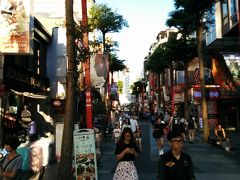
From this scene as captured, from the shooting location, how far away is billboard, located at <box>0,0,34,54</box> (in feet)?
41.8

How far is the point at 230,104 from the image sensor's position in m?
37.4

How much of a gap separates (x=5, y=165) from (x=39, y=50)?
50.3 ft

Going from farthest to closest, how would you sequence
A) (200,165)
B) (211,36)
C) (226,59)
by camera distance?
1. (226,59)
2. (211,36)
3. (200,165)

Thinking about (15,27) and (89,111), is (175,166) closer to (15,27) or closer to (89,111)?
(89,111)

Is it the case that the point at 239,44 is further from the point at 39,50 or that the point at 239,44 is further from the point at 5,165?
the point at 5,165

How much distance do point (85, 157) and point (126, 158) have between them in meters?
1.66

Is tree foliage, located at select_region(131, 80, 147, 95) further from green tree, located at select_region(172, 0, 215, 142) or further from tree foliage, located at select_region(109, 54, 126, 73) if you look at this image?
green tree, located at select_region(172, 0, 215, 142)

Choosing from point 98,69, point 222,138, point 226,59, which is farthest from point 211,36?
point 98,69

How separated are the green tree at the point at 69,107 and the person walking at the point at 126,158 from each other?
1.23m

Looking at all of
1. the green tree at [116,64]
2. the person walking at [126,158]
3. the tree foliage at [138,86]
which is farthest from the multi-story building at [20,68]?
the tree foliage at [138,86]

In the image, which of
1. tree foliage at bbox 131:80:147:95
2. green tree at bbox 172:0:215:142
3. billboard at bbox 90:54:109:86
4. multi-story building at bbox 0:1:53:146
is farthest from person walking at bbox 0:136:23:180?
tree foliage at bbox 131:80:147:95

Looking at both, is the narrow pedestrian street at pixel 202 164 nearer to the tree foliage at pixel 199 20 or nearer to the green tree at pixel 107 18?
the tree foliage at pixel 199 20

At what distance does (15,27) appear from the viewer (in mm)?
12812

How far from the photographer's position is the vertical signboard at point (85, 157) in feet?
30.3
